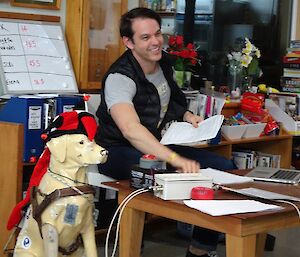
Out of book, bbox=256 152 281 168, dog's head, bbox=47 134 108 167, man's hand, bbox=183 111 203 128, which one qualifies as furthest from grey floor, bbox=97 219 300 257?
dog's head, bbox=47 134 108 167

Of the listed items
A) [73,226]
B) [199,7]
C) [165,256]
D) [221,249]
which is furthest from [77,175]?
[199,7]

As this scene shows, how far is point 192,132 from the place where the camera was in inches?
103

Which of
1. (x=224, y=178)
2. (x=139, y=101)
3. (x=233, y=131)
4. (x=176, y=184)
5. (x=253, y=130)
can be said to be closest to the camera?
(x=176, y=184)

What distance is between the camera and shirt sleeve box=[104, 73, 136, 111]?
269 centimetres

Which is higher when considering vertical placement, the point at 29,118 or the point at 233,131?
the point at 29,118

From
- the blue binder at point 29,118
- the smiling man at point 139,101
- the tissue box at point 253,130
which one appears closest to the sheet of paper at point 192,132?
the smiling man at point 139,101

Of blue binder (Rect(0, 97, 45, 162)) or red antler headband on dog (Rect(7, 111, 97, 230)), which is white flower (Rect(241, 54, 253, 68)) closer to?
blue binder (Rect(0, 97, 45, 162))

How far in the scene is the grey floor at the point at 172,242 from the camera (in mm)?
3340

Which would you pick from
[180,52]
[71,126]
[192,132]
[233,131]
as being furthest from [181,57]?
[71,126]

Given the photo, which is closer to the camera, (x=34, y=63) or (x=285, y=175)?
(x=285, y=175)

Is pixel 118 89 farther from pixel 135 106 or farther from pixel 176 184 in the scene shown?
pixel 176 184

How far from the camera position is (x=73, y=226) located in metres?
2.19

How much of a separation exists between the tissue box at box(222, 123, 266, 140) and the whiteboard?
44.0 inches

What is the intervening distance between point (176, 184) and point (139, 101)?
90 cm
